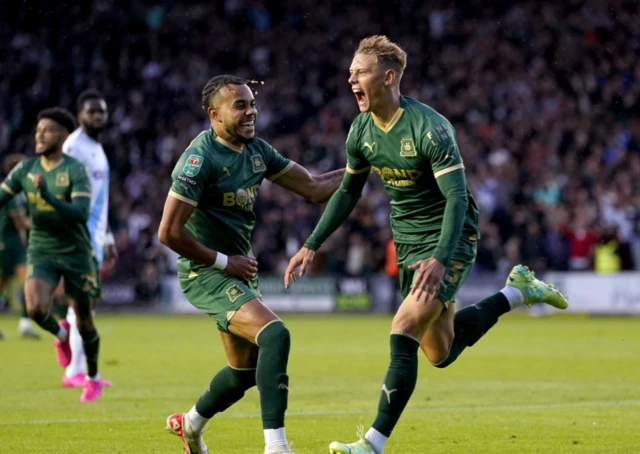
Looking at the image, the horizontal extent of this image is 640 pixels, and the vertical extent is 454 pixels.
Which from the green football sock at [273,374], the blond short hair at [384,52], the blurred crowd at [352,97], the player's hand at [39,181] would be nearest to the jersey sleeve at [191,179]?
the green football sock at [273,374]

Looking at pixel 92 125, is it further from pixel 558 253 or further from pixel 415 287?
pixel 558 253

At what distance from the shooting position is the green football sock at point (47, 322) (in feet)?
37.1

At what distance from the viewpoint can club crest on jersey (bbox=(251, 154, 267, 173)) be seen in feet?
25.1

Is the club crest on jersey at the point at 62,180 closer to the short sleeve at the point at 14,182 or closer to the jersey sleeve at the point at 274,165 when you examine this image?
the short sleeve at the point at 14,182

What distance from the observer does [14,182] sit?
1123 centimetres

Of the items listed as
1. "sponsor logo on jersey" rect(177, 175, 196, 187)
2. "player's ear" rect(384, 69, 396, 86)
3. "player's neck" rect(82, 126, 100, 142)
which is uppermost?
"player's ear" rect(384, 69, 396, 86)

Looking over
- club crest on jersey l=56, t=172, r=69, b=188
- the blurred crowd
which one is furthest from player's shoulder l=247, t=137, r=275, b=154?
the blurred crowd

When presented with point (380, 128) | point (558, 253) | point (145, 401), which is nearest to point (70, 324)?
point (145, 401)

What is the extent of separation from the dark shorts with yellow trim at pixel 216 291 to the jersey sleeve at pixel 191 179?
1.52ft

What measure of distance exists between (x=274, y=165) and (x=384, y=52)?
3.65 ft

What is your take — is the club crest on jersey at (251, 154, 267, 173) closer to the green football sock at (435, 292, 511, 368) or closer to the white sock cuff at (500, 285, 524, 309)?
the green football sock at (435, 292, 511, 368)

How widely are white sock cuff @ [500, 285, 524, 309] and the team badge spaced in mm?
2377

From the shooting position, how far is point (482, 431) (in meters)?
8.83

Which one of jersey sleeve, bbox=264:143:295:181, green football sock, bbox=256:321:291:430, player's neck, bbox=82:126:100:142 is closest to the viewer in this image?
green football sock, bbox=256:321:291:430
